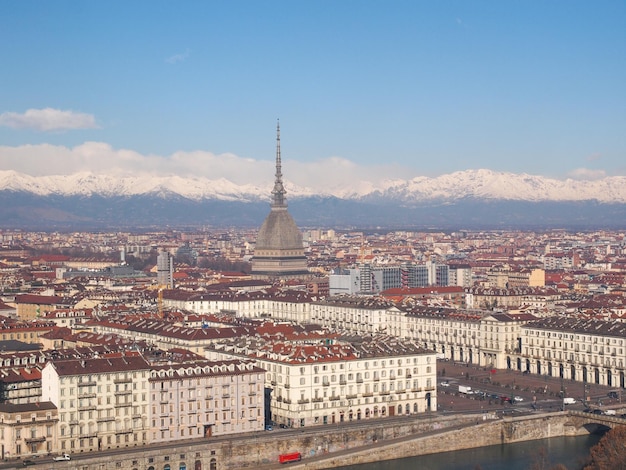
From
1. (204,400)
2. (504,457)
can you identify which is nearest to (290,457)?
(204,400)

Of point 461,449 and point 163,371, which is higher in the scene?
point 163,371

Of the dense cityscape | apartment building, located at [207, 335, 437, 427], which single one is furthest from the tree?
apartment building, located at [207, 335, 437, 427]

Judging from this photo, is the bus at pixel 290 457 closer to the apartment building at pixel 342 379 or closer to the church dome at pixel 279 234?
the apartment building at pixel 342 379

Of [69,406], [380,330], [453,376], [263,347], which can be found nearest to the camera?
[69,406]

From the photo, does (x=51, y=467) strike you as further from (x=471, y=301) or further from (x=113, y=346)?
(x=471, y=301)

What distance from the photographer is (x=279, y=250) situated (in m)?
130

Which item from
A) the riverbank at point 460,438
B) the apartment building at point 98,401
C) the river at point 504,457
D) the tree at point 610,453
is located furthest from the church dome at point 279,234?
the tree at point 610,453

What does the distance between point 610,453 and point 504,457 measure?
7.55m

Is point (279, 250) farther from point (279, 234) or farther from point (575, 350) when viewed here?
point (575, 350)

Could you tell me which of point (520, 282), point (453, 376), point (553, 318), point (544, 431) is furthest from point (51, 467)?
point (520, 282)

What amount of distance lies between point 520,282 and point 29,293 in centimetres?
4794

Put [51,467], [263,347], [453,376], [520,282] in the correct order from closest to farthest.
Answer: [51,467]
[263,347]
[453,376]
[520,282]

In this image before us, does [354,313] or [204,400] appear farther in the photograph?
[354,313]

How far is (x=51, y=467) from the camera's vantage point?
146 ft
